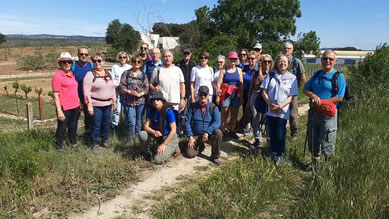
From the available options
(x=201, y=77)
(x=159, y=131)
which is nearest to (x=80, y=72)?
(x=159, y=131)

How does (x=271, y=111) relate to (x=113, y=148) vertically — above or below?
above

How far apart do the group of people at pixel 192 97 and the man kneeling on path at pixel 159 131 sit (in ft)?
0.05

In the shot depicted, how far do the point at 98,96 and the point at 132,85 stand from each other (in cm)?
63

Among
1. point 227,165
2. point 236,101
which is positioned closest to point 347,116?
point 236,101

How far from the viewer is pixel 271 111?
4461 mm

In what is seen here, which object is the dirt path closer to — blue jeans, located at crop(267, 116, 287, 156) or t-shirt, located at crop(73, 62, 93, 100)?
blue jeans, located at crop(267, 116, 287, 156)

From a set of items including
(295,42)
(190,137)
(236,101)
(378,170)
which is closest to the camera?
(378,170)

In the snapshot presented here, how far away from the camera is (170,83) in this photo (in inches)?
200

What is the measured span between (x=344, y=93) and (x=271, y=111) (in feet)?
3.35

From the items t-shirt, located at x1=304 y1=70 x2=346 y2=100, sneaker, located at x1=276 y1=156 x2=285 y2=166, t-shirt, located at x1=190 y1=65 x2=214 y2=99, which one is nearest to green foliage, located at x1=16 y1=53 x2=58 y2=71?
t-shirt, located at x1=190 y1=65 x2=214 y2=99

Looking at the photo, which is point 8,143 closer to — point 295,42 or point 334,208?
point 334,208

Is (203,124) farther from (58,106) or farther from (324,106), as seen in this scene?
(58,106)

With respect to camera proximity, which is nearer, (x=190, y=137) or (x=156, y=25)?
(x=190, y=137)

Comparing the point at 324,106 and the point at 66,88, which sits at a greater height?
the point at 66,88
